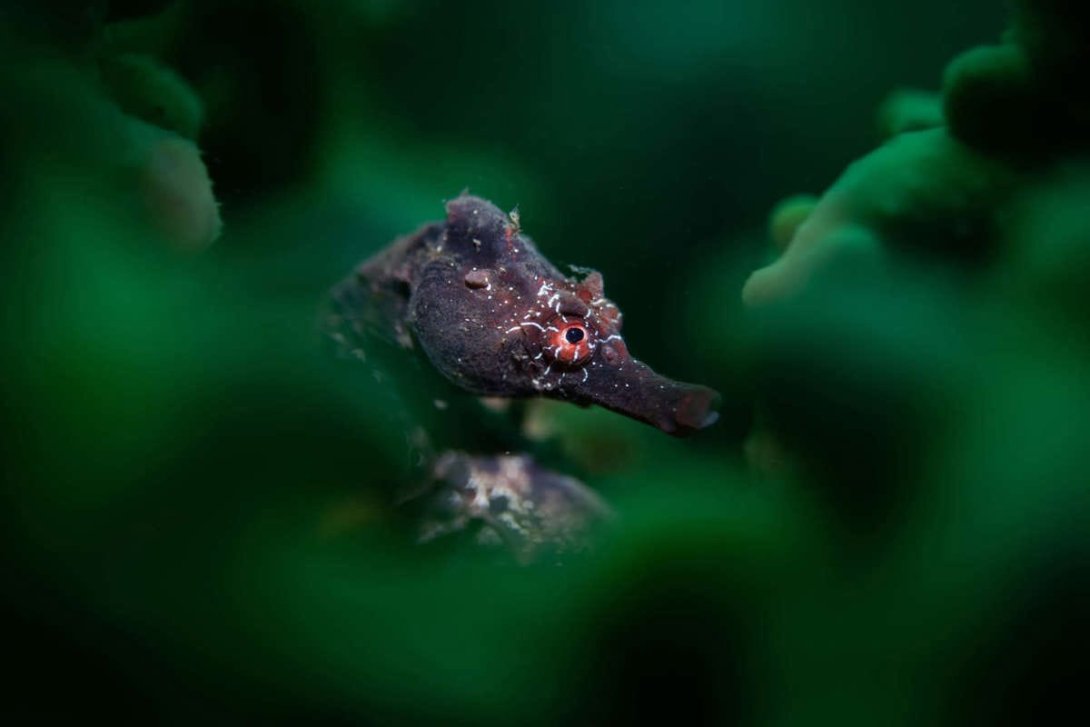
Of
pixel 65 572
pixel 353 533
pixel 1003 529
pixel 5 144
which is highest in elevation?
pixel 1003 529

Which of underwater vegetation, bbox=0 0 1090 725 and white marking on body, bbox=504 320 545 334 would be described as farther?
white marking on body, bbox=504 320 545 334

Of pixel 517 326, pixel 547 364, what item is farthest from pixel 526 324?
pixel 547 364

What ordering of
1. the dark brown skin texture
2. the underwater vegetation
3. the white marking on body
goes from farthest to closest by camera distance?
the white marking on body, the dark brown skin texture, the underwater vegetation

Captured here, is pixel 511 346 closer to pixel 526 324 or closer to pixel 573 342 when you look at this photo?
pixel 526 324

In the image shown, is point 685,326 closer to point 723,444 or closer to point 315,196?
point 723,444

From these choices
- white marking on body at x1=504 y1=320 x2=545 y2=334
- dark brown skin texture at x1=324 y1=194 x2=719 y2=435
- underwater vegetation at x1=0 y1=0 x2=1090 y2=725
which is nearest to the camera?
underwater vegetation at x1=0 y1=0 x2=1090 y2=725

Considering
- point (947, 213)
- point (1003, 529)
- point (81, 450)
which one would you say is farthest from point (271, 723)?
point (947, 213)
